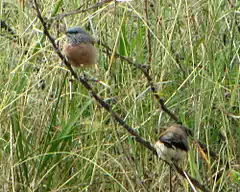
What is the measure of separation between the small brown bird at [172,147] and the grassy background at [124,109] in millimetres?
364

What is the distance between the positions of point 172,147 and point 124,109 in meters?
0.67

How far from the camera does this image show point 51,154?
2.71 meters

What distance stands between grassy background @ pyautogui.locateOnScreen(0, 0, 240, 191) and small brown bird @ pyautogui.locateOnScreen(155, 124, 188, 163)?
36cm

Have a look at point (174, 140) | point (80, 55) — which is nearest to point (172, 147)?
point (174, 140)

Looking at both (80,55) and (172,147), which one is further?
(80,55)

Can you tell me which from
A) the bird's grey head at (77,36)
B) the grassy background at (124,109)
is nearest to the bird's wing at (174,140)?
the grassy background at (124,109)

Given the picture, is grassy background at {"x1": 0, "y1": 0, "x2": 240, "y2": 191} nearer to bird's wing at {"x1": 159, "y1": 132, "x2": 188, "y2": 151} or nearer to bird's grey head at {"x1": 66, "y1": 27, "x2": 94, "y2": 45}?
bird's grey head at {"x1": 66, "y1": 27, "x2": 94, "y2": 45}

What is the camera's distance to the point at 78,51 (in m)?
2.34

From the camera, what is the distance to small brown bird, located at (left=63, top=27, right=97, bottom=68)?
2.33 meters

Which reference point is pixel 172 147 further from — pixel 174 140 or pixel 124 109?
pixel 124 109

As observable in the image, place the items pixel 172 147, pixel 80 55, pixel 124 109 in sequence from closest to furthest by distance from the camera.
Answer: pixel 172 147, pixel 80 55, pixel 124 109

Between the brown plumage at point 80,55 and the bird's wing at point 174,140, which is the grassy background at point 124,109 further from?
the bird's wing at point 174,140

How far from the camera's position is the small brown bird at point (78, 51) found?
2.33 metres

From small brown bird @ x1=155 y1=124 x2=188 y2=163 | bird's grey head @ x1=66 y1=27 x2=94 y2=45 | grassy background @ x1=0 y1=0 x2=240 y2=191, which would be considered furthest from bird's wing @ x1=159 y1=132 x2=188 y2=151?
bird's grey head @ x1=66 y1=27 x2=94 y2=45
